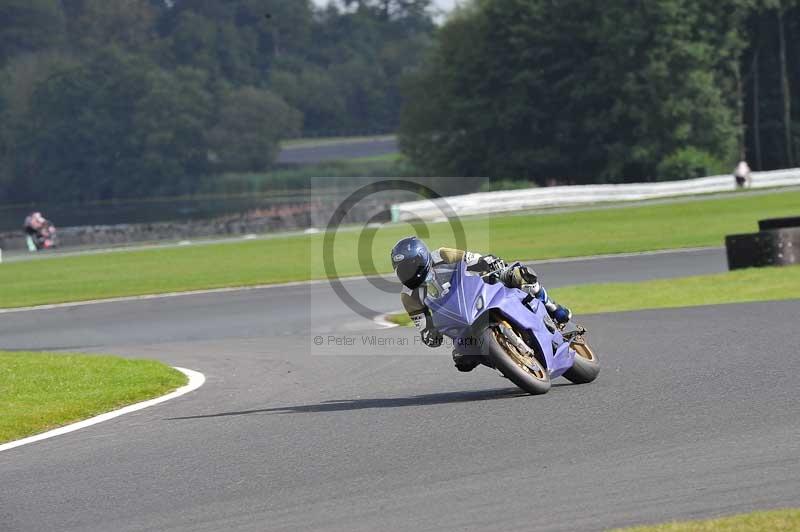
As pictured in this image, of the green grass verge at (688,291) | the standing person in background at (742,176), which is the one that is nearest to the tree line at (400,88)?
the standing person in background at (742,176)

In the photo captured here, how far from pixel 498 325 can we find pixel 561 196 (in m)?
38.3

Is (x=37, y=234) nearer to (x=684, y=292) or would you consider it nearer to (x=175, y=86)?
(x=684, y=292)

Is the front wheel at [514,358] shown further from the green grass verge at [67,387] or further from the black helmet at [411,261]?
the green grass verge at [67,387]

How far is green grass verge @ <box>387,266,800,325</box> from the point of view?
17.5m

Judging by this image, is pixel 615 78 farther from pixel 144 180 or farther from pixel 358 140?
pixel 358 140

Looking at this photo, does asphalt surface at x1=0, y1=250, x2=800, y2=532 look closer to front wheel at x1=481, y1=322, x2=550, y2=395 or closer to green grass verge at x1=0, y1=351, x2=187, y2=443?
front wheel at x1=481, y1=322, x2=550, y2=395

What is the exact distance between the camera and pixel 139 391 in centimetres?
1250

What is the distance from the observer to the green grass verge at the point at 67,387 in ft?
36.4

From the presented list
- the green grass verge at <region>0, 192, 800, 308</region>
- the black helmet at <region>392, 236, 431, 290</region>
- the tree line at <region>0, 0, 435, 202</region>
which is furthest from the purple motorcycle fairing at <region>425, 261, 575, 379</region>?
the tree line at <region>0, 0, 435, 202</region>

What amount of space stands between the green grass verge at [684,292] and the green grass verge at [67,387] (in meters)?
5.11

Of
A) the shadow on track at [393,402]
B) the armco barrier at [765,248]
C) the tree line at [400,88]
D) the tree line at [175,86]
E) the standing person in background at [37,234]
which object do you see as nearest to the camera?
the shadow on track at [393,402]

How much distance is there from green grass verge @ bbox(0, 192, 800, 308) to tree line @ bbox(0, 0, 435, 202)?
235 feet

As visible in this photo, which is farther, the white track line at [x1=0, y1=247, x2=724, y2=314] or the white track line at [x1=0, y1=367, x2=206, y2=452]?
the white track line at [x1=0, y1=247, x2=724, y2=314]

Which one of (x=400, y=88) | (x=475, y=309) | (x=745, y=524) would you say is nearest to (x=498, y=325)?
(x=475, y=309)
